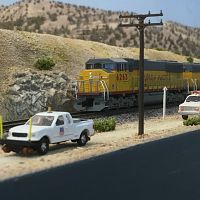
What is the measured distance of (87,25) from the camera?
117 metres

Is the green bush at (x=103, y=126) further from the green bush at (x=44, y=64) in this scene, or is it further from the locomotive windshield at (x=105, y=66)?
the green bush at (x=44, y=64)

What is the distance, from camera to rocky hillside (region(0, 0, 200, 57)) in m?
106

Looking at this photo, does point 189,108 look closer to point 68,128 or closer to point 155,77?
point 155,77

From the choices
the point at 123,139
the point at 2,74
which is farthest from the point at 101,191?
the point at 2,74

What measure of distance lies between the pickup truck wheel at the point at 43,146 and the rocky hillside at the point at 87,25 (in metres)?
83.3

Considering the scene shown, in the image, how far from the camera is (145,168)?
46.2 feet

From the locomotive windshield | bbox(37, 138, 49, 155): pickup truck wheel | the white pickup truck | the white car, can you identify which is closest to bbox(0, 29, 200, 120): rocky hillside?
the locomotive windshield


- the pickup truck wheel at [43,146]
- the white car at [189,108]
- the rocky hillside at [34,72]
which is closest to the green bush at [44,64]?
the rocky hillside at [34,72]

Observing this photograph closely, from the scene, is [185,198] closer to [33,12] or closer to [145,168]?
[145,168]

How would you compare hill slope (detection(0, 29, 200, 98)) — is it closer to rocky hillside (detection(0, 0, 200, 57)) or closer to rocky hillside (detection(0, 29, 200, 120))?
rocky hillside (detection(0, 29, 200, 120))

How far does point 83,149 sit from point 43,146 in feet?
6.88

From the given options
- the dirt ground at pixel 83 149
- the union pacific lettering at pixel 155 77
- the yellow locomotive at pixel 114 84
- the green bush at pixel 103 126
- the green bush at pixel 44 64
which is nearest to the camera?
the dirt ground at pixel 83 149

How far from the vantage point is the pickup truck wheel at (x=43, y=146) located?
56.9ft

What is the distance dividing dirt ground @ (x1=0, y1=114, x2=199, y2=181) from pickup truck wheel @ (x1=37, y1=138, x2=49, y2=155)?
0.64 ft
